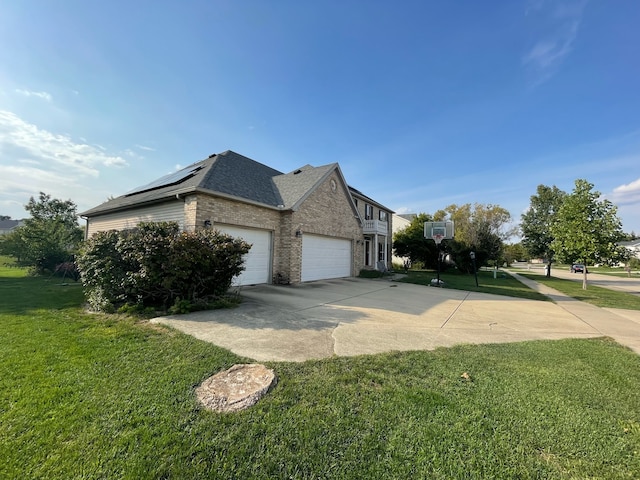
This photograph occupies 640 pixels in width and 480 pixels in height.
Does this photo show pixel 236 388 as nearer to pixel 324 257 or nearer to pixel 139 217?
pixel 139 217

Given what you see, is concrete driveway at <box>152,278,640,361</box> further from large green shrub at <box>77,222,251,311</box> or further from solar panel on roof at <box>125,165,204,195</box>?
solar panel on roof at <box>125,165,204,195</box>

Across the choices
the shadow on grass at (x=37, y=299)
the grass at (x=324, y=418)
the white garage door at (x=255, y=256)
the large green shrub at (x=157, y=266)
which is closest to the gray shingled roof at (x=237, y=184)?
the white garage door at (x=255, y=256)

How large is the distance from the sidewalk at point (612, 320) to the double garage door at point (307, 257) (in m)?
9.66

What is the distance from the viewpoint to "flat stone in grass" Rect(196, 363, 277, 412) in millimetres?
2689

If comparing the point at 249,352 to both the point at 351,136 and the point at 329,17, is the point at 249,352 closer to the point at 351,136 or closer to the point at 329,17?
the point at 329,17

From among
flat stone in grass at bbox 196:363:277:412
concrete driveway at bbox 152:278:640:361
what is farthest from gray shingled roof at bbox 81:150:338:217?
flat stone in grass at bbox 196:363:277:412

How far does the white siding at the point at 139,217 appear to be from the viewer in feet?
31.2

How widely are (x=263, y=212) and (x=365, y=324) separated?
22.9 feet

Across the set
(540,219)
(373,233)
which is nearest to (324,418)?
(373,233)

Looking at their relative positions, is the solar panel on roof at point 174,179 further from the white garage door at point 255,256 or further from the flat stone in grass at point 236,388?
the flat stone in grass at point 236,388

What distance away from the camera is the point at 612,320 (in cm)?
734

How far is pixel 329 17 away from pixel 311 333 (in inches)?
412

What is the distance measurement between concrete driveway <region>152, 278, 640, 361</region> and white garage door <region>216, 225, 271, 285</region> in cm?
158

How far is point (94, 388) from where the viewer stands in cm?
292
